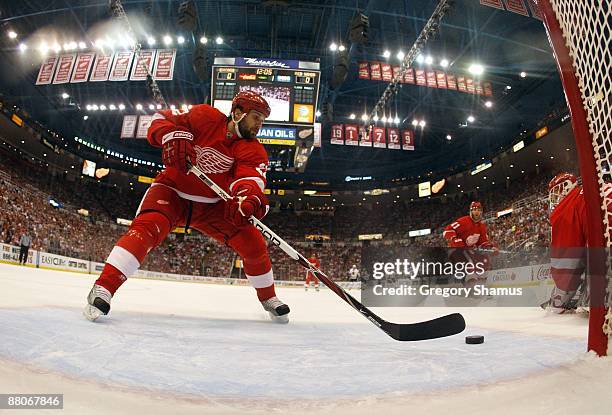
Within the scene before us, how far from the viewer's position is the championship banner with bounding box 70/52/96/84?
38.1 feet

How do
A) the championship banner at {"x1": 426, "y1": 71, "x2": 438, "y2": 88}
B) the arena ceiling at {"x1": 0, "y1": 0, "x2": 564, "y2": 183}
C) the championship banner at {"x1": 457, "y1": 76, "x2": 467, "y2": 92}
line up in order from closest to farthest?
1. the arena ceiling at {"x1": 0, "y1": 0, "x2": 564, "y2": 183}
2. the championship banner at {"x1": 426, "y1": 71, "x2": 438, "y2": 88}
3. the championship banner at {"x1": 457, "y1": 76, "x2": 467, "y2": 92}

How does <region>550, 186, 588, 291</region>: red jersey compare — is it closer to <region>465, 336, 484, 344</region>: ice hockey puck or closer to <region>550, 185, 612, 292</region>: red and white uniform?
<region>550, 185, 612, 292</region>: red and white uniform

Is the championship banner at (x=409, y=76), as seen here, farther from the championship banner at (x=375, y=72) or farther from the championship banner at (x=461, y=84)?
the championship banner at (x=461, y=84)

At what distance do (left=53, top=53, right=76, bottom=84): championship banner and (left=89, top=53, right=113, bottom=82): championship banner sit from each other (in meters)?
→ 0.92

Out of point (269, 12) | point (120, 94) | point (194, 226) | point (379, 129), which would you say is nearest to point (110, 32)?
point (269, 12)

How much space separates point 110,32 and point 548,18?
14.7 meters

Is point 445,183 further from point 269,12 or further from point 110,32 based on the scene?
point 110,32

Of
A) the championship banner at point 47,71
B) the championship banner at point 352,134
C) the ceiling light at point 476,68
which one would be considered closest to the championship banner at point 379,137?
the championship banner at point 352,134

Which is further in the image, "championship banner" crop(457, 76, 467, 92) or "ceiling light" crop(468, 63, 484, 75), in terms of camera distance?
"ceiling light" crop(468, 63, 484, 75)

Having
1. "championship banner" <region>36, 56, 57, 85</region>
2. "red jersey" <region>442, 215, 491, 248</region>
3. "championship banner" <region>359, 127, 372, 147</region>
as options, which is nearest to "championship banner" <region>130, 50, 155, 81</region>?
"championship banner" <region>36, 56, 57, 85</region>

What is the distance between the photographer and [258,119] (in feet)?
8.20

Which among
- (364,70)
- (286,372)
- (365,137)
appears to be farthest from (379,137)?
(286,372)

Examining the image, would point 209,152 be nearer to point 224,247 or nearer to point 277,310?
point 277,310

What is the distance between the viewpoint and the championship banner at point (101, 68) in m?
11.4
